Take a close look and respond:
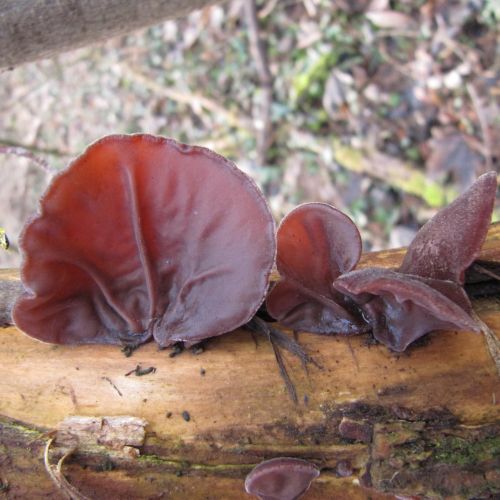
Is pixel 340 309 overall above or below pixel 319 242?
below

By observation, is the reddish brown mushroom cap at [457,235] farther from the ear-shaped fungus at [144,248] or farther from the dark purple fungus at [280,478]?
the dark purple fungus at [280,478]

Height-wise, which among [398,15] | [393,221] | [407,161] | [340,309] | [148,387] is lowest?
[393,221]

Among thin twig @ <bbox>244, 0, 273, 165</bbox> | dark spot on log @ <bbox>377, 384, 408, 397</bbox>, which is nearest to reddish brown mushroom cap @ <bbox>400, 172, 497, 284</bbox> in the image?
dark spot on log @ <bbox>377, 384, 408, 397</bbox>

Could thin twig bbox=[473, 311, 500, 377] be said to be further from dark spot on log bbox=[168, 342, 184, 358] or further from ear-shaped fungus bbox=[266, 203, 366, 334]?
dark spot on log bbox=[168, 342, 184, 358]

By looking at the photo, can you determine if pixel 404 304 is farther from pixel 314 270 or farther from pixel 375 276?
pixel 314 270

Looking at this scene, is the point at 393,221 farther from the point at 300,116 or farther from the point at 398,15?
the point at 398,15

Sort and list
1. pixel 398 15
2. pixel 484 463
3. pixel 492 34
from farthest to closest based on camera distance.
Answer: pixel 398 15 < pixel 492 34 < pixel 484 463

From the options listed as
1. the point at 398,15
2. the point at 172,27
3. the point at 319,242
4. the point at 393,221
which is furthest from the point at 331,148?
the point at 319,242
